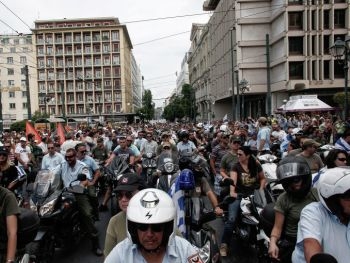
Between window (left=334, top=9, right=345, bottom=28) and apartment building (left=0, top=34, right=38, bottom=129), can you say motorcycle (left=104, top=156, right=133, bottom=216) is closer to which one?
window (left=334, top=9, right=345, bottom=28)

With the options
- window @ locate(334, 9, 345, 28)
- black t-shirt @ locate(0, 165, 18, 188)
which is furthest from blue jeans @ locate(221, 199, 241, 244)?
window @ locate(334, 9, 345, 28)

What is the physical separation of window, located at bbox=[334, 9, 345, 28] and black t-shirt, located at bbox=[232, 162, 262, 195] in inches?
1665

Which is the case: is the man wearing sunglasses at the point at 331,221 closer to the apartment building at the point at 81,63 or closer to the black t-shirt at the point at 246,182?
the black t-shirt at the point at 246,182

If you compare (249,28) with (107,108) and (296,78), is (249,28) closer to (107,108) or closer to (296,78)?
(296,78)

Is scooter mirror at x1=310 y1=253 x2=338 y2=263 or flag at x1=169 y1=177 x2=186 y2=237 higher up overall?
scooter mirror at x1=310 y1=253 x2=338 y2=263

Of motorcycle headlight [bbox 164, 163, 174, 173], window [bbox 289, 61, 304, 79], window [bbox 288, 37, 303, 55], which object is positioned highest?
window [bbox 288, 37, 303, 55]

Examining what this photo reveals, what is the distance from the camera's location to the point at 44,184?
5527 mm

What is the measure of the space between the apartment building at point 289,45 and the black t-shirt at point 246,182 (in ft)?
108

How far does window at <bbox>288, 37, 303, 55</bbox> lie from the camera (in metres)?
43.6

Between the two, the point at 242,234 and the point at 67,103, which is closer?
the point at 242,234

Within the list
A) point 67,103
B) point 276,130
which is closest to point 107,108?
point 67,103

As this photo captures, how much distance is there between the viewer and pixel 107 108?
9700 centimetres

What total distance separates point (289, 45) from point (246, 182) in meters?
40.7

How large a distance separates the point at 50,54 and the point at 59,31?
223 inches
